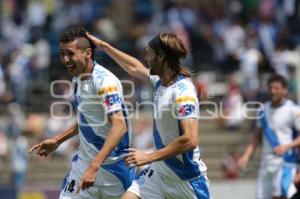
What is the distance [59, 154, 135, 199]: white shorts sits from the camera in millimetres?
9117

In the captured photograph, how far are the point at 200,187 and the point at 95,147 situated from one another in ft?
3.61

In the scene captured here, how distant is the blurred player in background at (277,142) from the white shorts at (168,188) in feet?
12.0

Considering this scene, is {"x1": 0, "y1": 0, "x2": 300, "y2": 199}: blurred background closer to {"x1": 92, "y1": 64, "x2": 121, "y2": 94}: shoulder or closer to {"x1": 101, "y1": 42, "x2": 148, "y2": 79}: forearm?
{"x1": 101, "y1": 42, "x2": 148, "y2": 79}: forearm

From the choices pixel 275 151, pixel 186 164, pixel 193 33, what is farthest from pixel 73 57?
pixel 193 33

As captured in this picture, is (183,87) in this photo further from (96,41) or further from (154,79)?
(96,41)

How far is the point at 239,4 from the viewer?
23562 mm

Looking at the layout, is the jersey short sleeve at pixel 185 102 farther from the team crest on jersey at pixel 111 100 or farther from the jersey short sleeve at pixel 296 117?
the jersey short sleeve at pixel 296 117

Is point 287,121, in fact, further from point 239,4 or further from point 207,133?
point 239,4

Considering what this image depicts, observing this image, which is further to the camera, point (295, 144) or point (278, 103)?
point (278, 103)

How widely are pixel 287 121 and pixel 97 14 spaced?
1389 centimetres

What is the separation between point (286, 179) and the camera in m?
12.7

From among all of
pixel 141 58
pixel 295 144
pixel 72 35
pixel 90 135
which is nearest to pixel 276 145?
pixel 295 144

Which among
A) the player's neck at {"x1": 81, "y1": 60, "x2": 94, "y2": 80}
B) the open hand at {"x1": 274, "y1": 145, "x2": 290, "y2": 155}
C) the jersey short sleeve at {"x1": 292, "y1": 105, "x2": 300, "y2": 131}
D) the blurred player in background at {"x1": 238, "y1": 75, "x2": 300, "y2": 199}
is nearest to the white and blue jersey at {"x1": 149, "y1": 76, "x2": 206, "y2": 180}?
the player's neck at {"x1": 81, "y1": 60, "x2": 94, "y2": 80}

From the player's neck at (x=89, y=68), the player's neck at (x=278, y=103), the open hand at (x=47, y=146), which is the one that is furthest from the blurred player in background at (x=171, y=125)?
the player's neck at (x=278, y=103)
